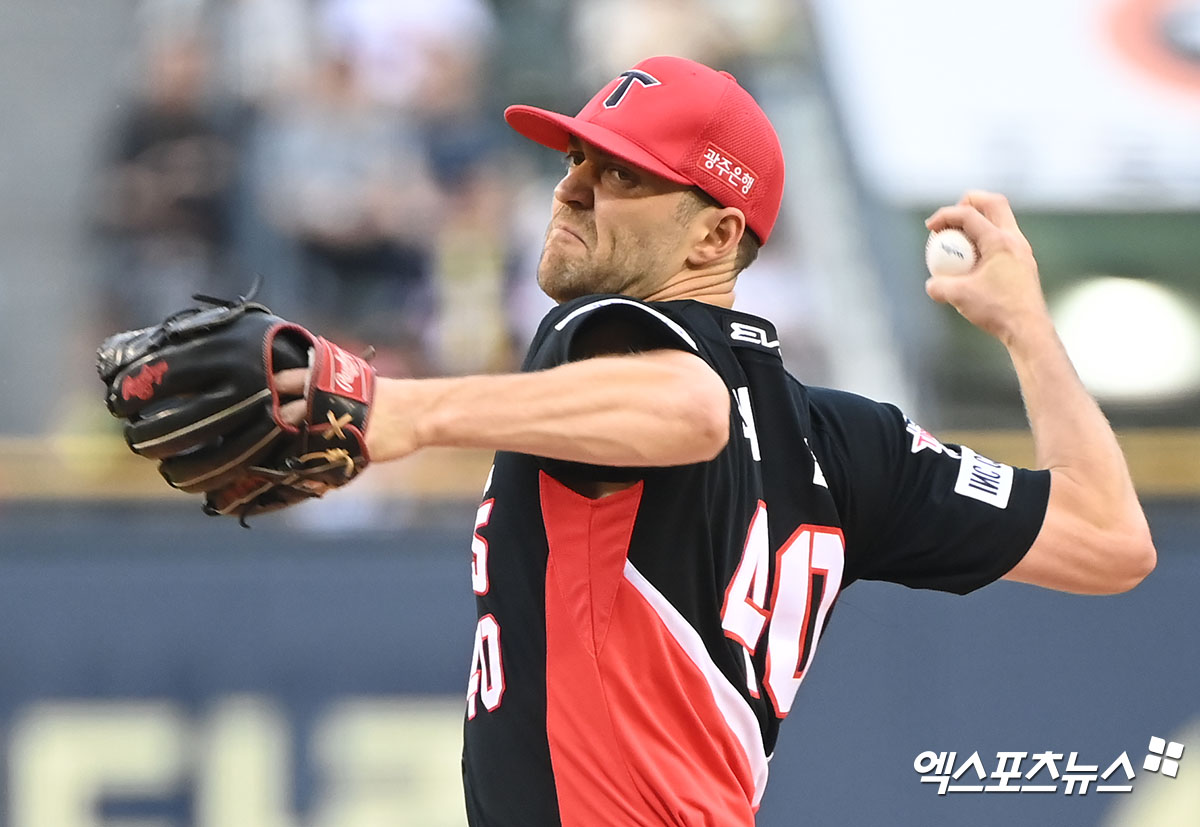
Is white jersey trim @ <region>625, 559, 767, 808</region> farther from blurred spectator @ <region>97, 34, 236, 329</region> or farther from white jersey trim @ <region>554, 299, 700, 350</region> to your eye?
blurred spectator @ <region>97, 34, 236, 329</region>

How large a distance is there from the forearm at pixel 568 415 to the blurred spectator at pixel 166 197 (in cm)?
434

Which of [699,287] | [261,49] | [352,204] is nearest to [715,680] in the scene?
[699,287]

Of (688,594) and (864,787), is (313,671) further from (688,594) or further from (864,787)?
(688,594)

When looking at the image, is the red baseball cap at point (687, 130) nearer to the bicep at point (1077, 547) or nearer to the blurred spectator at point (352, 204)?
the bicep at point (1077, 547)

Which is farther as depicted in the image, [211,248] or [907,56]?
[907,56]

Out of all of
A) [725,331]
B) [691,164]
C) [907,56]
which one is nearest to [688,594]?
[725,331]

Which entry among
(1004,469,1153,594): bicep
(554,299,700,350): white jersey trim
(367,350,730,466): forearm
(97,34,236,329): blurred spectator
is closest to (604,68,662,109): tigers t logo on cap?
Result: (554,299,700,350): white jersey trim

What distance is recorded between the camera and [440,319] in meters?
6.41

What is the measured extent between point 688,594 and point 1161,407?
4.17m

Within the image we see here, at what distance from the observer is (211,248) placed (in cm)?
646

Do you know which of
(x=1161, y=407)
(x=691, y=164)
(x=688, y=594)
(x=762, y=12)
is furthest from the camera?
(x=762, y=12)

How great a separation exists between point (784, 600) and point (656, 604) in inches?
12.2

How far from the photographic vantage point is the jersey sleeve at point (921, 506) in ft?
8.91

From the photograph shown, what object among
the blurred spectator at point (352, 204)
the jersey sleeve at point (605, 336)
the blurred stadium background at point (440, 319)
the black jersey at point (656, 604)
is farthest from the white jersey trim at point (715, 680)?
the blurred spectator at point (352, 204)
